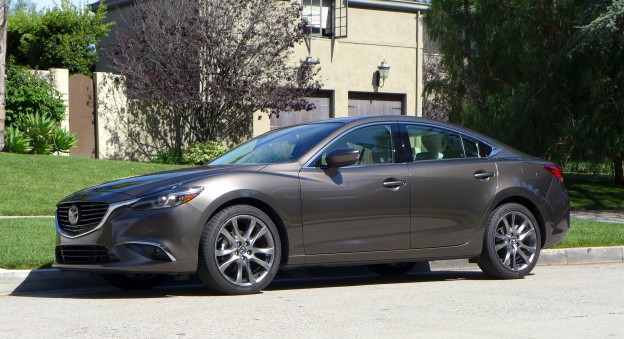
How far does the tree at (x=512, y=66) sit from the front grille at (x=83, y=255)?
15313 mm

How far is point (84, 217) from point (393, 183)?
276 cm

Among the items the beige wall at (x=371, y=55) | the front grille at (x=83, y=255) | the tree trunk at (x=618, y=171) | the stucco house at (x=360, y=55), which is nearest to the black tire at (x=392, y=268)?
the front grille at (x=83, y=255)

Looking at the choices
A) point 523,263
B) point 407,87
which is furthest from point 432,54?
point 523,263

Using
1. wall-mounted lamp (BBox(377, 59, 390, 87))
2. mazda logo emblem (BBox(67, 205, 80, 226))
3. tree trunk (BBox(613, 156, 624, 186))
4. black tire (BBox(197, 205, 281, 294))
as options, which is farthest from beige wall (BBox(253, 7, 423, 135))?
black tire (BBox(197, 205, 281, 294))

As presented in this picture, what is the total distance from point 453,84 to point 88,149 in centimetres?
961

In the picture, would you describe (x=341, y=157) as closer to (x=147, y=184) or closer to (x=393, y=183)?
(x=393, y=183)

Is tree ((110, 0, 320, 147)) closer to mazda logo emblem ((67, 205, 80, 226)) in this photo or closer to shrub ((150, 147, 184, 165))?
shrub ((150, 147, 184, 165))

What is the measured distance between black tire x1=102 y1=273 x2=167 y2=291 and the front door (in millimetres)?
1606

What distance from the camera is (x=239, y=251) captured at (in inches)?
337

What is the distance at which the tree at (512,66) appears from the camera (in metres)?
22.8

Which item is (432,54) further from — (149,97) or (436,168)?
(436,168)

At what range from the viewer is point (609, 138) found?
2205cm

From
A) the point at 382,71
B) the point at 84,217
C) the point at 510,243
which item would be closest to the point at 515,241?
the point at 510,243

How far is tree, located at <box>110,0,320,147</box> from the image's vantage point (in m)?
26.1
